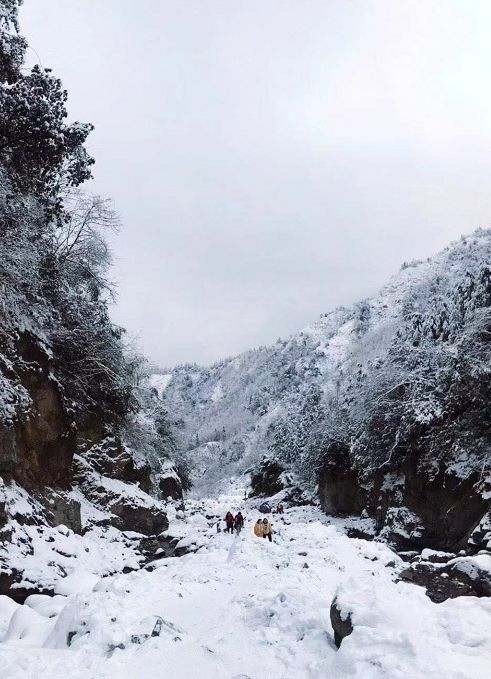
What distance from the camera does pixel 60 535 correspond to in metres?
14.6

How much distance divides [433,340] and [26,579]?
22.3 metres

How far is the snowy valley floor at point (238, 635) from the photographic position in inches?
213

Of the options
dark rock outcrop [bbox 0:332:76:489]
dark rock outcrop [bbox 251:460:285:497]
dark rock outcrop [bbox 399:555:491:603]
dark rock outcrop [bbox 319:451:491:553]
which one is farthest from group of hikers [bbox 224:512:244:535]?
dark rock outcrop [bbox 251:460:285:497]

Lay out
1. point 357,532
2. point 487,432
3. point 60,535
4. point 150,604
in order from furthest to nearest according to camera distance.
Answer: point 357,532 < point 487,432 < point 60,535 < point 150,604

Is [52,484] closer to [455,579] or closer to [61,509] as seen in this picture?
[61,509]

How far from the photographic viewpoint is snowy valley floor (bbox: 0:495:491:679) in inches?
213

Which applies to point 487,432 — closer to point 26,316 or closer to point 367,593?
point 367,593

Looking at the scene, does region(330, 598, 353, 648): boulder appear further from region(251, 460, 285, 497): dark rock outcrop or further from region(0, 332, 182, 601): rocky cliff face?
region(251, 460, 285, 497): dark rock outcrop

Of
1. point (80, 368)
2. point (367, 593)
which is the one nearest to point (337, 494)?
point (80, 368)

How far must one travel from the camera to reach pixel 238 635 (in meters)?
7.34

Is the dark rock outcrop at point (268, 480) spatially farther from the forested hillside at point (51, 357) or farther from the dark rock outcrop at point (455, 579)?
the dark rock outcrop at point (455, 579)

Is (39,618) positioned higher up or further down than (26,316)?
further down

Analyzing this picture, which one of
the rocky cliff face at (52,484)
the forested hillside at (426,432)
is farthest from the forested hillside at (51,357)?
the forested hillside at (426,432)

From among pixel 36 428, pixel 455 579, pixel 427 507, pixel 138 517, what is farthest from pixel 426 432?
pixel 36 428
